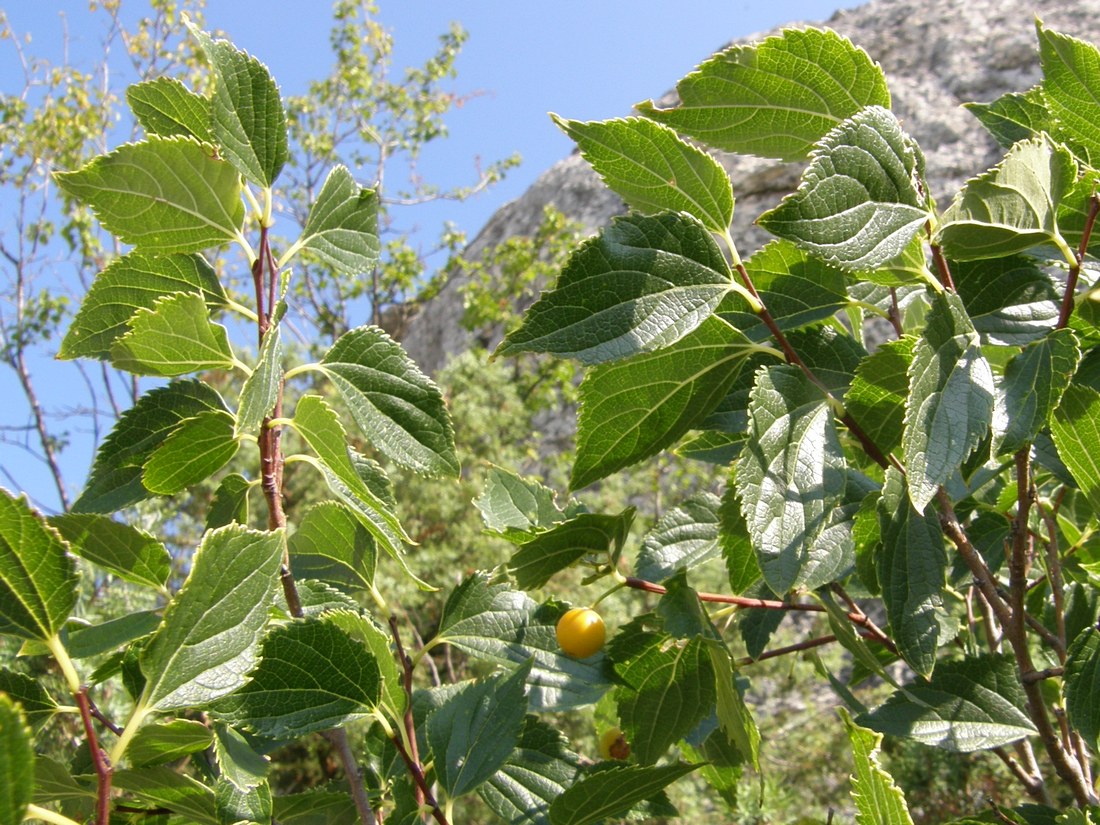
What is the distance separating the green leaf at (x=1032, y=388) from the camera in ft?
2.00

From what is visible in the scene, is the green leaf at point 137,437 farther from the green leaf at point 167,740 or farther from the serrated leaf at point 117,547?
the green leaf at point 167,740

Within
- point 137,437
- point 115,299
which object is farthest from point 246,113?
point 137,437

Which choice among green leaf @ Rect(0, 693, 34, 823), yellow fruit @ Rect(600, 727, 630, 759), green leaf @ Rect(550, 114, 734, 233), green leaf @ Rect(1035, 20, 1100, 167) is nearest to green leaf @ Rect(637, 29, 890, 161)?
green leaf @ Rect(550, 114, 734, 233)

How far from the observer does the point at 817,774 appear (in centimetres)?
529

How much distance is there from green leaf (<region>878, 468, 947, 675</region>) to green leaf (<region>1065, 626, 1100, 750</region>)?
15 cm

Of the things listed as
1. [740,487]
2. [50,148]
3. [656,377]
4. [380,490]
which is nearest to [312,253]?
[380,490]

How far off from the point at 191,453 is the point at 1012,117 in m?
0.86

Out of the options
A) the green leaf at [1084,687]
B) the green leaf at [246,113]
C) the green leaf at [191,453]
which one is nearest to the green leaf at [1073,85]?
the green leaf at [1084,687]

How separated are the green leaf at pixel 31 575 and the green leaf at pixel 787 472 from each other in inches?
16.3

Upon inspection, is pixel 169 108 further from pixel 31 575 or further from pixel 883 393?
pixel 883 393

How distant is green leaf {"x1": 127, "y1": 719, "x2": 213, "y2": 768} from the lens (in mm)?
619

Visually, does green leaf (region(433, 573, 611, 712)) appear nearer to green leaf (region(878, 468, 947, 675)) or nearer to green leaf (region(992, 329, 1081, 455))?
green leaf (region(878, 468, 947, 675))

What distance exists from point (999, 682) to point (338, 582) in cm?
66

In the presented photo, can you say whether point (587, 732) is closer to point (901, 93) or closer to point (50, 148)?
point (50, 148)
